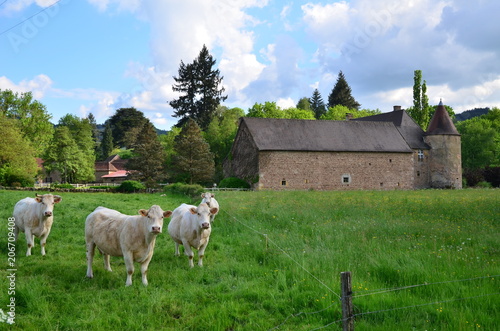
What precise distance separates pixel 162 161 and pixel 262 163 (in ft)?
49.4

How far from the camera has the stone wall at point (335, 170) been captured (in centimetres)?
3647

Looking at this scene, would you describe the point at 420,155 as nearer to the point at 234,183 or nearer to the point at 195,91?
the point at 234,183

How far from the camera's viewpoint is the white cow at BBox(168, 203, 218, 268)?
8.47 metres

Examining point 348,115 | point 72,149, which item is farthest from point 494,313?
point 72,149

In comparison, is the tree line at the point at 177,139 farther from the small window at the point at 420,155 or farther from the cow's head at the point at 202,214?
the cow's head at the point at 202,214

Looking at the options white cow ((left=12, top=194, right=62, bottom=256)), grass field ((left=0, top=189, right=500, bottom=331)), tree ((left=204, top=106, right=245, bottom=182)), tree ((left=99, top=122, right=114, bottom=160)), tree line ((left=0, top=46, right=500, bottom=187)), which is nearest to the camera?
grass field ((left=0, top=189, right=500, bottom=331))

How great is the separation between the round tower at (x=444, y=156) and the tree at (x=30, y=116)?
48.4 m

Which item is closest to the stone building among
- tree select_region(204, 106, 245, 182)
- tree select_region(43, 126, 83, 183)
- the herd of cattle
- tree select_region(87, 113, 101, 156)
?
tree select_region(204, 106, 245, 182)

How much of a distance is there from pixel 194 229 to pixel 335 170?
3089 cm

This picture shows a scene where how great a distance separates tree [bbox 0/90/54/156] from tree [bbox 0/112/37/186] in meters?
9.69

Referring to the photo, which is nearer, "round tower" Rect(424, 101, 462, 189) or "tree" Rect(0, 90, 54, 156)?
"round tower" Rect(424, 101, 462, 189)

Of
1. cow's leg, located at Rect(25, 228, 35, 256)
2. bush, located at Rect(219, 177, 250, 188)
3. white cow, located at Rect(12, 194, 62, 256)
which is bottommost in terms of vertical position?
cow's leg, located at Rect(25, 228, 35, 256)

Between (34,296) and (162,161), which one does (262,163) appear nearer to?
(162,161)

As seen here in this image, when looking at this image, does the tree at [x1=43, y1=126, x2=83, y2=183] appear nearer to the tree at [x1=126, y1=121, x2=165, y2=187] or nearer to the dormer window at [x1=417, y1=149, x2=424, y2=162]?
the tree at [x1=126, y1=121, x2=165, y2=187]
